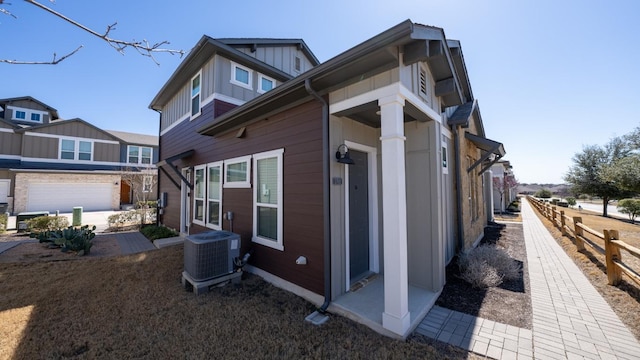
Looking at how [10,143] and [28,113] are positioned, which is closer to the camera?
[10,143]

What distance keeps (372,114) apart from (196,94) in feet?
21.1

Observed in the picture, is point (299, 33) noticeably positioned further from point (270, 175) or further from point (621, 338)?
point (621, 338)

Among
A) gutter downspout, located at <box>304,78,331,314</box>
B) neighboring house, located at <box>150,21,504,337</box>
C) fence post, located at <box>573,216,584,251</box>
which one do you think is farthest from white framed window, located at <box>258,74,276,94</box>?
fence post, located at <box>573,216,584,251</box>

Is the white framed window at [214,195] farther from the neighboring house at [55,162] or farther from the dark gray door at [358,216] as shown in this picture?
the neighboring house at [55,162]

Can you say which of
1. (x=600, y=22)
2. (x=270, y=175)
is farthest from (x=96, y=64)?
(x=600, y=22)

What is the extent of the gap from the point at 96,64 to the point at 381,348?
4614 mm

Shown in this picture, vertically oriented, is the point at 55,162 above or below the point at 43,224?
above

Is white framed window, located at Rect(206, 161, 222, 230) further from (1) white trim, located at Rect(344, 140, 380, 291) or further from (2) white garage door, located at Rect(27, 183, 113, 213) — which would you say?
(2) white garage door, located at Rect(27, 183, 113, 213)

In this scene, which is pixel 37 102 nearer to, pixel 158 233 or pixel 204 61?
pixel 158 233

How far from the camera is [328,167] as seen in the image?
11.6 feet

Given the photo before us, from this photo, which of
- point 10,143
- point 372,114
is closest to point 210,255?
point 372,114

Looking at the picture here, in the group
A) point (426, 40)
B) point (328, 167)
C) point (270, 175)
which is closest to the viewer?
point (426, 40)

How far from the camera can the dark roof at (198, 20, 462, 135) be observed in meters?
2.59

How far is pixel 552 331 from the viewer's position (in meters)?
2.96
